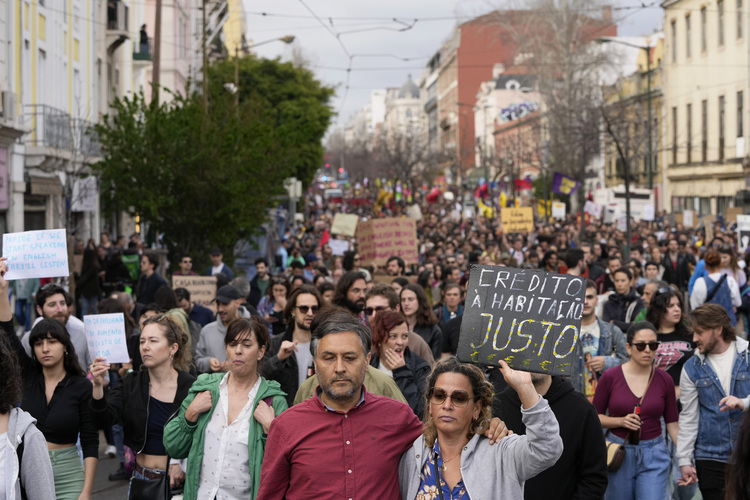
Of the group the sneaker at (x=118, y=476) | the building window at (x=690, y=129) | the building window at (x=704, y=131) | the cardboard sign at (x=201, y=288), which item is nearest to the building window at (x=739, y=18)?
the building window at (x=704, y=131)

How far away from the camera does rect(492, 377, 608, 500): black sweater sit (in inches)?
200

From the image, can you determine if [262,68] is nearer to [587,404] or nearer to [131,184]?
[131,184]

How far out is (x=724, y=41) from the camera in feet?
163

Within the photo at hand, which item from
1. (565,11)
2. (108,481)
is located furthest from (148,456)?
(565,11)

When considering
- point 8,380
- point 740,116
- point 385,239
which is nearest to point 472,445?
point 8,380

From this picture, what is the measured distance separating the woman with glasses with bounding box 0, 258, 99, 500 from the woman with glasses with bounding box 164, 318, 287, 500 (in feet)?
2.85

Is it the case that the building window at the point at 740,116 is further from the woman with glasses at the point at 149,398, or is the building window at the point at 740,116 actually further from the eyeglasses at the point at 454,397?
the eyeglasses at the point at 454,397

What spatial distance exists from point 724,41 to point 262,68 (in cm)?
2350

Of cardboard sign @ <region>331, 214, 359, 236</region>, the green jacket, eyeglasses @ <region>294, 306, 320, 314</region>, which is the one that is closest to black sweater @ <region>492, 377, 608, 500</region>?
the green jacket

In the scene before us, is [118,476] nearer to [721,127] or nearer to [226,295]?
[226,295]

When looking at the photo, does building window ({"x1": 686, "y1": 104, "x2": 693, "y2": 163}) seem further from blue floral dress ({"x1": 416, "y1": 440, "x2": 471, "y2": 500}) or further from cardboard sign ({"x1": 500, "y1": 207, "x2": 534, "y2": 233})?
blue floral dress ({"x1": 416, "y1": 440, "x2": 471, "y2": 500})

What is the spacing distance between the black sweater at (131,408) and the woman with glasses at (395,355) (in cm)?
129

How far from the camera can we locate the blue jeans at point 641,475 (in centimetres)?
657

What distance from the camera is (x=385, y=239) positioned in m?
19.1
